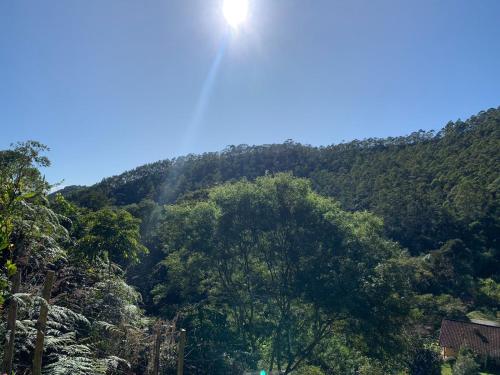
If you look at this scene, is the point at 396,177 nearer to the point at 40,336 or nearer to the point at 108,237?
the point at 108,237

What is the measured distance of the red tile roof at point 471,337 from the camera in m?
23.8

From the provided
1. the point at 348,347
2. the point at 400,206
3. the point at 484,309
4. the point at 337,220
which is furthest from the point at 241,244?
the point at 400,206

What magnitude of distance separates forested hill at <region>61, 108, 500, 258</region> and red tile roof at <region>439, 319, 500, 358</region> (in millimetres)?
11059

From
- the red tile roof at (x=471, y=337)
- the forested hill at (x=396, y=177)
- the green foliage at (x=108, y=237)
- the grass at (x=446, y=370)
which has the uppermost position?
the forested hill at (x=396, y=177)

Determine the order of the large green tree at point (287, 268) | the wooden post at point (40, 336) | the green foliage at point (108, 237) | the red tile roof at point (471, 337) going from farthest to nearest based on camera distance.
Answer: the red tile roof at point (471, 337) → the large green tree at point (287, 268) → the green foliage at point (108, 237) → the wooden post at point (40, 336)

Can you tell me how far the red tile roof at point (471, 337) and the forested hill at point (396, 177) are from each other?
11.1 metres

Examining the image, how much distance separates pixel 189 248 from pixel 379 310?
6192 mm

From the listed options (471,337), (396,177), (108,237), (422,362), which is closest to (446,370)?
(471,337)

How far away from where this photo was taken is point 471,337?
974 inches

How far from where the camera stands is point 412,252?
3619 cm

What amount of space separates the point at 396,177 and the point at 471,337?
70.5ft

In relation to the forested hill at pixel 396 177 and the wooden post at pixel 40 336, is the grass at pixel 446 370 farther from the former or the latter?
the wooden post at pixel 40 336

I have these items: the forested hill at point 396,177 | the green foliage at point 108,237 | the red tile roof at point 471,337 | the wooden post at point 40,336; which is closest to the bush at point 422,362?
the red tile roof at point 471,337

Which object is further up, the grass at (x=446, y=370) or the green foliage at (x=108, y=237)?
the green foliage at (x=108, y=237)
